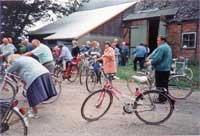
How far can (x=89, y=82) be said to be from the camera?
1363 cm

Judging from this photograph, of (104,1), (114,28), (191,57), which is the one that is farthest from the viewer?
(104,1)

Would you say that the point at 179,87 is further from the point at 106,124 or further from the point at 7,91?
the point at 7,91

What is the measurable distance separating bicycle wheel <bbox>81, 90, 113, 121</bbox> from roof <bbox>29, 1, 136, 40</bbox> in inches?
804

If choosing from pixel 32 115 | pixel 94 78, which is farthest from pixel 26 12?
pixel 32 115

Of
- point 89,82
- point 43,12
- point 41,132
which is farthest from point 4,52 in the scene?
point 43,12

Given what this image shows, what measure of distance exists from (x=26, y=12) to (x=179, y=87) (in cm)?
2836

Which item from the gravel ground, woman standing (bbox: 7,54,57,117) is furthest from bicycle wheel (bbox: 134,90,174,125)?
woman standing (bbox: 7,54,57,117)

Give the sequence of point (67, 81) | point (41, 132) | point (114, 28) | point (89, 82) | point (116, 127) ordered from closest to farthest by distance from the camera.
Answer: point (41, 132)
point (116, 127)
point (89, 82)
point (67, 81)
point (114, 28)

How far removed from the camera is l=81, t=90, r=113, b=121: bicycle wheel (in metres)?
8.43

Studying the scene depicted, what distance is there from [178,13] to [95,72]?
1280cm

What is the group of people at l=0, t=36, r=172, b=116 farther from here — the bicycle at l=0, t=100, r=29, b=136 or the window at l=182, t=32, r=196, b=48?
the window at l=182, t=32, r=196, b=48

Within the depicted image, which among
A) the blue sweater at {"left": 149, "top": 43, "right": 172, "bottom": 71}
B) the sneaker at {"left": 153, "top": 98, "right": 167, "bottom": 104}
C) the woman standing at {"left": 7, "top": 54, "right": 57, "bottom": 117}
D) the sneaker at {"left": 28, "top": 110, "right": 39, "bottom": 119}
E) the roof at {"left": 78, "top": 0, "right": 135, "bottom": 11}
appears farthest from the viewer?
the roof at {"left": 78, "top": 0, "right": 135, "bottom": 11}

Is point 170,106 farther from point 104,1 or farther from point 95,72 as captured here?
point 104,1

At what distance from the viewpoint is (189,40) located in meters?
24.5
